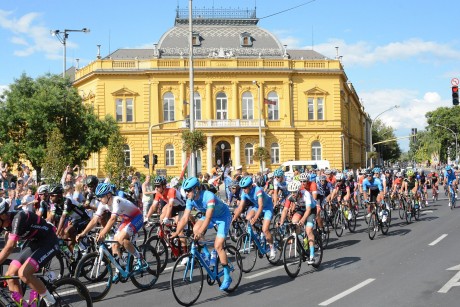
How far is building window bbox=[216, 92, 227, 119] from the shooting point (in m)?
59.6

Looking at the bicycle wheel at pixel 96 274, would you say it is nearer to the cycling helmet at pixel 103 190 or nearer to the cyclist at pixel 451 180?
the cycling helmet at pixel 103 190

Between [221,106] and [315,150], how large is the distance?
36.0ft

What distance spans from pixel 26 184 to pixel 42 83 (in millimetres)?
26511

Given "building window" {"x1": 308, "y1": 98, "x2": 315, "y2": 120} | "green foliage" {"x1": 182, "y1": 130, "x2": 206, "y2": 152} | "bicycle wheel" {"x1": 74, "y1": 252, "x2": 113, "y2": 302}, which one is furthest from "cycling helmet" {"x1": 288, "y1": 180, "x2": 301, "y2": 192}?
"building window" {"x1": 308, "y1": 98, "x2": 315, "y2": 120}

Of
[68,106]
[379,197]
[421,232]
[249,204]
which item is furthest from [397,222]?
[68,106]

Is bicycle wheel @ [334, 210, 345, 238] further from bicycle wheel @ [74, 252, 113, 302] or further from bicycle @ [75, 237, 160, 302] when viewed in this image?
bicycle wheel @ [74, 252, 113, 302]

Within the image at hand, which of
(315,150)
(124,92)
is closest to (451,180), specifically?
(315,150)

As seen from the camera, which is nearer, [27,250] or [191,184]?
[27,250]

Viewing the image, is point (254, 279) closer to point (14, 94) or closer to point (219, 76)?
point (14, 94)

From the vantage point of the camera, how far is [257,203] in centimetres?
1213

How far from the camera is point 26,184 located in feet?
56.0

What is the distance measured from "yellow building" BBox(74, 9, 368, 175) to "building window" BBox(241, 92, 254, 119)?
10 centimetres

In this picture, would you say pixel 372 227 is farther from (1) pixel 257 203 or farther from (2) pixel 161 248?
(2) pixel 161 248

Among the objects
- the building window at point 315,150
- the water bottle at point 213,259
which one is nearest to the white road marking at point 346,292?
the water bottle at point 213,259
